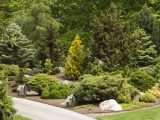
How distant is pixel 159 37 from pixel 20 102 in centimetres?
1866

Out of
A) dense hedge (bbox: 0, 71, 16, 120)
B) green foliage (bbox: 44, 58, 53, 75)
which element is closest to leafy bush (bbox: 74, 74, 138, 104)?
green foliage (bbox: 44, 58, 53, 75)

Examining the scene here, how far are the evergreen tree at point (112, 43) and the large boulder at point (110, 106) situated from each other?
7.60m

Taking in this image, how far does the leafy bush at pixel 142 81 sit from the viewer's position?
34.0 metres

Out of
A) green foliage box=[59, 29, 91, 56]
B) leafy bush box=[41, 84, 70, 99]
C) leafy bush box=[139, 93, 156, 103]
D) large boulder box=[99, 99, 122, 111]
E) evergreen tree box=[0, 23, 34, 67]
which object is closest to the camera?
large boulder box=[99, 99, 122, 111]

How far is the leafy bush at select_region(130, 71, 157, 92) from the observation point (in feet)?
112

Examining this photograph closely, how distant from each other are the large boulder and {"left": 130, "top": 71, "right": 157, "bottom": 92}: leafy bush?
4.94 m

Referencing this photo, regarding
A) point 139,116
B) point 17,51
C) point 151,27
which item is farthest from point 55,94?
point 151,27

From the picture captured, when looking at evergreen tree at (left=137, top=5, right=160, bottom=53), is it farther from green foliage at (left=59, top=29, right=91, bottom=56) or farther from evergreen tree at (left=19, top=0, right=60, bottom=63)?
green foliage at (left=59, top=29, right=91, bottom=56)

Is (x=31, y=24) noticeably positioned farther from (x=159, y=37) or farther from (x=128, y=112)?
(x=128, y=112)

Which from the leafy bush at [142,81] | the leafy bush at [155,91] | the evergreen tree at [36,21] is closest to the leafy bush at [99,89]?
the leafy bush at [155,91]

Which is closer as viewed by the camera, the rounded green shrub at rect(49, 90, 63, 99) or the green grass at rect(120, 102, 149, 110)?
the green grass at rect(120, 102, 149, 110)

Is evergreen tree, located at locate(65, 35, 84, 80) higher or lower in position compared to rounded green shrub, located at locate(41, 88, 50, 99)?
higher

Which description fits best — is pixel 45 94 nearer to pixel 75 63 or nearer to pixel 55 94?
pixel 55 94

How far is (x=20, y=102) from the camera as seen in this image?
3156cm
